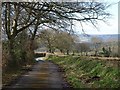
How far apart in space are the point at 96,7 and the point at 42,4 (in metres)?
3.38

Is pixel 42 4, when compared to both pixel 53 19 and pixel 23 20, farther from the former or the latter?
pixel 23 20

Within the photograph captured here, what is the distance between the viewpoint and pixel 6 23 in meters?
26.2

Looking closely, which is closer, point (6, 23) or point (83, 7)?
point (83, 7)

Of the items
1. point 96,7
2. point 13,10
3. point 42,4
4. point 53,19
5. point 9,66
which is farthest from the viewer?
point 9,66

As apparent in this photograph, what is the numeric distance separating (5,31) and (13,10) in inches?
138

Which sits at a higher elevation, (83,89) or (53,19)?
(53,19)

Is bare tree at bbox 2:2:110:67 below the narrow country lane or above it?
above

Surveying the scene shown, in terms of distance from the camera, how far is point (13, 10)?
23.5 metres

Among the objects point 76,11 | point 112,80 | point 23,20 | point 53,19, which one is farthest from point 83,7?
point 23,20

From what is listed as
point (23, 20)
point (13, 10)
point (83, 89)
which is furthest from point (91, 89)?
point (23, 20)

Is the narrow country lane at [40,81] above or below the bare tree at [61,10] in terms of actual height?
below

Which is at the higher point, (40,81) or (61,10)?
(61,10)

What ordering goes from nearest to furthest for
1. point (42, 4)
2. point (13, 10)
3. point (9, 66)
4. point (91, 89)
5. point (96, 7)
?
point (91, 89) → point (42, 4) → point (96, 7) → point (13, 10) → point (9, 66)

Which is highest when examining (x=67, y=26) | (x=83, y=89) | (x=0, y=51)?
(x=67, y=26)
